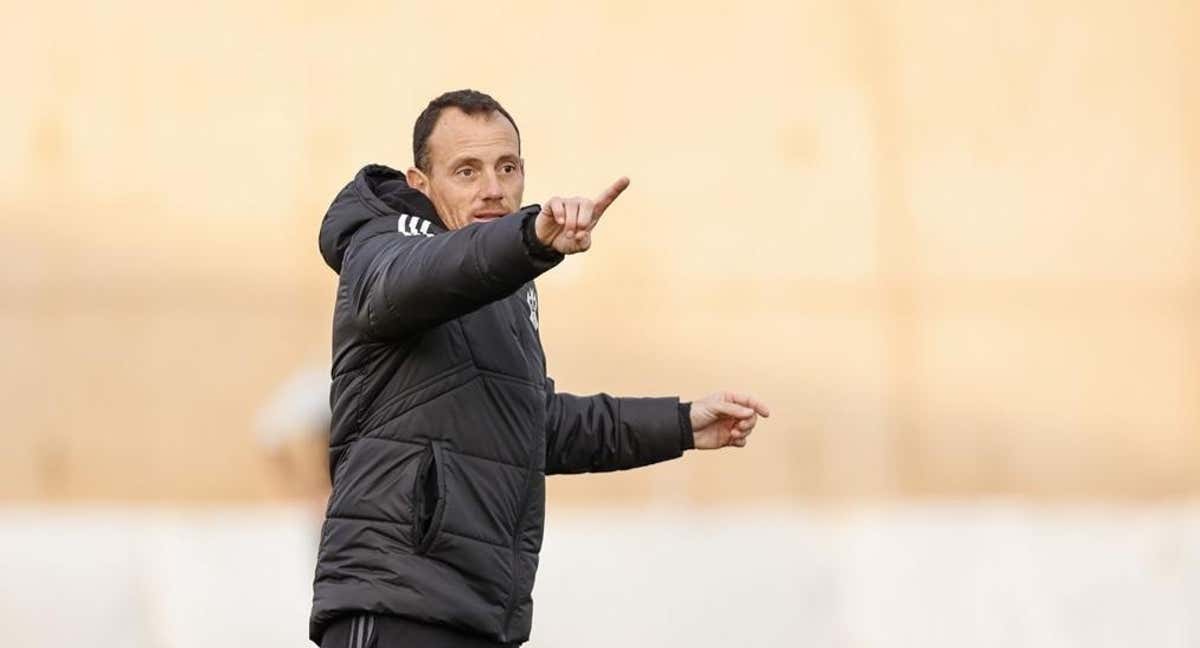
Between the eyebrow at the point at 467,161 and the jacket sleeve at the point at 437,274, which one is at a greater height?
the eyebrow at the point at 467,161

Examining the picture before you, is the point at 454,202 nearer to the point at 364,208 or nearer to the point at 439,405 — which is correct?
the point at 364,208

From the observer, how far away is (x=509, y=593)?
126 inches

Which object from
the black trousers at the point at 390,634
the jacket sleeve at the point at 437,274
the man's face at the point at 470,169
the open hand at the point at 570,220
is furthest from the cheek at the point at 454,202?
the black trousers at the point at 390,634

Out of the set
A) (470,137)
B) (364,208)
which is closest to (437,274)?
(364,208)

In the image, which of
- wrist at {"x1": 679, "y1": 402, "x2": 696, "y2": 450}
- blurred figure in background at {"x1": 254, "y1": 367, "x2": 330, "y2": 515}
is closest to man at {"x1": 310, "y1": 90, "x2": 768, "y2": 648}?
wrist at {"x1": 679, "y1": 402, "x2": 696, "y2": 450}

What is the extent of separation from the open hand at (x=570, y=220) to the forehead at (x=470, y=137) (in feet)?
1.94

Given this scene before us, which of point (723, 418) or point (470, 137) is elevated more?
point (470, 137)

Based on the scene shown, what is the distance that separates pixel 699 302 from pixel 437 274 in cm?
287

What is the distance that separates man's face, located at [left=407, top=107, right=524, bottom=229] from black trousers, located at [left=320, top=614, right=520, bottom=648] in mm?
710

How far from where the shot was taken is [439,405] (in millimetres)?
3160

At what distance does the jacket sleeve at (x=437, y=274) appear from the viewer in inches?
115

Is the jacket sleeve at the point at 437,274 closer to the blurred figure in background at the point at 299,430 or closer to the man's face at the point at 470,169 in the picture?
the man's face at the point at 470,169

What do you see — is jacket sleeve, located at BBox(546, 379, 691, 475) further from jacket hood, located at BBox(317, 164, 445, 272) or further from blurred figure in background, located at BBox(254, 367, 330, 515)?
blurred figure in background, located at BBox(254, 367, 330, 515)

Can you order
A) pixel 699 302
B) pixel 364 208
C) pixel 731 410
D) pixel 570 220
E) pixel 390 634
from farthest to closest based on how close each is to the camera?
pixel 699 302 < pixel 731 410 < pixel 364 208 < pixel 390 634 < pixel 570 220
